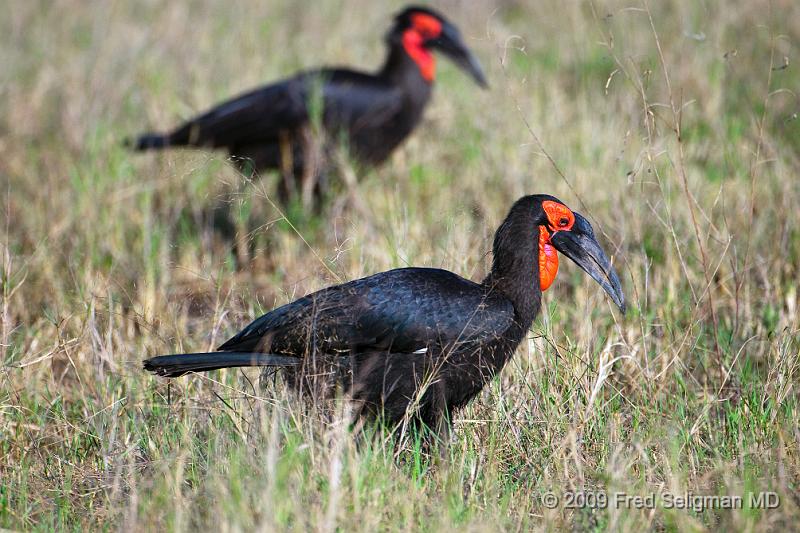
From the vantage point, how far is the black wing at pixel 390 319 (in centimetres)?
351

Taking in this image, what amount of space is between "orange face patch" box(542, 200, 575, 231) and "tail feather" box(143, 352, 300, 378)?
1.07m

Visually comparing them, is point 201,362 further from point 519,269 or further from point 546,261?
point 546,261

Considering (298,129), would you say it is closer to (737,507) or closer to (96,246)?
(96,246)

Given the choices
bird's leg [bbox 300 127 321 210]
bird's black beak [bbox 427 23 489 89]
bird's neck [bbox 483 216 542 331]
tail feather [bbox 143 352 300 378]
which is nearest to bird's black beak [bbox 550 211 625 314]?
bird's neck [bbox 483 216 542 331]

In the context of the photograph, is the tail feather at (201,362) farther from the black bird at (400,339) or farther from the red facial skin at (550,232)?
the red facial skin at (550,232)

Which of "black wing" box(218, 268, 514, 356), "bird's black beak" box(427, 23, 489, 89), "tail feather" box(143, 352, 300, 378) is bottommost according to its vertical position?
"tail feather" box(143, 352, 300, 378)

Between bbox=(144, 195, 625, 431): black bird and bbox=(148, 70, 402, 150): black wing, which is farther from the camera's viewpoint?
bbox=(148, 70, 402, 150): black wing

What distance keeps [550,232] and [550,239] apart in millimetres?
28

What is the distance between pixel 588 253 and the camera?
12.3 feet

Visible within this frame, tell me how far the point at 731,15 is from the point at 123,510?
591cm

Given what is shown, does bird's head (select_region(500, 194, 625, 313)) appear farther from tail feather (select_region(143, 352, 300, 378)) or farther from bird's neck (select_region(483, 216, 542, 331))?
tail feather (select_region(143, 352, 300, 378))

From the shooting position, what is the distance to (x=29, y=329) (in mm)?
4477

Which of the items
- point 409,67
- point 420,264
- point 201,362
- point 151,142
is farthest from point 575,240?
point 151,142

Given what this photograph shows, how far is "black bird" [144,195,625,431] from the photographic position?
349 cm
